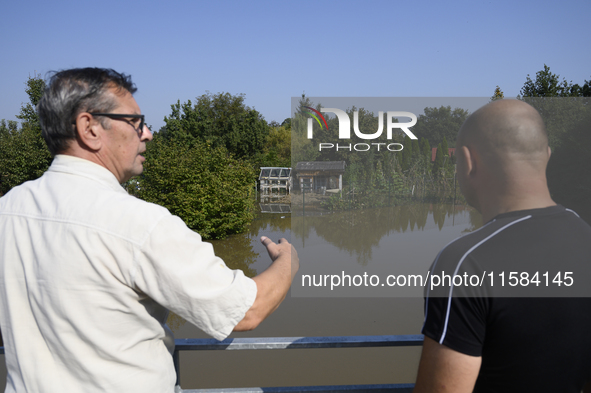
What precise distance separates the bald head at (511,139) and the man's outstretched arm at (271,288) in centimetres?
69

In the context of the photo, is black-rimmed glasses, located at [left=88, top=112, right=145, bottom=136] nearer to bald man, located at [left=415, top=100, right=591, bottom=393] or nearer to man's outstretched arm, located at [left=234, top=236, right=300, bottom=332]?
man's outstretched arm, located at [left=234, top=236, right=300, bottom=332]

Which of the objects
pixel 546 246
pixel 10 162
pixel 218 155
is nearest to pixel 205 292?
pixel 546 246

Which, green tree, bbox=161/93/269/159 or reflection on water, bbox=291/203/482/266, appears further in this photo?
green tree, bbox=161/93/269/159

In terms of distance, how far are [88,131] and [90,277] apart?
1.48 ft

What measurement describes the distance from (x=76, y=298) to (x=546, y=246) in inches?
46.1

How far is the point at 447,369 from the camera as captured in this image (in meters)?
1.03

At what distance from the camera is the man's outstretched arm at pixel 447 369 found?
3.34 ft

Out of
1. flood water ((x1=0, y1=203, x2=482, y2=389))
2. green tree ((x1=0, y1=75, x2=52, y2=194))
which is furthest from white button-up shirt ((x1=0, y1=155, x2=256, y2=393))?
green tree ((x1=0, y1=75, x2=52, y2=194))

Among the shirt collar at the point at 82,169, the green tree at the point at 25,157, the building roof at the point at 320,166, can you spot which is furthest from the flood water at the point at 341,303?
the green tree at the point at 25,157

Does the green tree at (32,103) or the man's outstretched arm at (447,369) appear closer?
the man's outstretched arm at (447,369)

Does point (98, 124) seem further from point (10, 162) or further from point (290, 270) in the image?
point (10, 162)

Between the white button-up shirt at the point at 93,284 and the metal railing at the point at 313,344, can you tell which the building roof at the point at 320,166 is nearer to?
the metal railing at the point at 313,344

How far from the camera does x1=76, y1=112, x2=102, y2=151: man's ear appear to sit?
1.23 m

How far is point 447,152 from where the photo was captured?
1.87 m
